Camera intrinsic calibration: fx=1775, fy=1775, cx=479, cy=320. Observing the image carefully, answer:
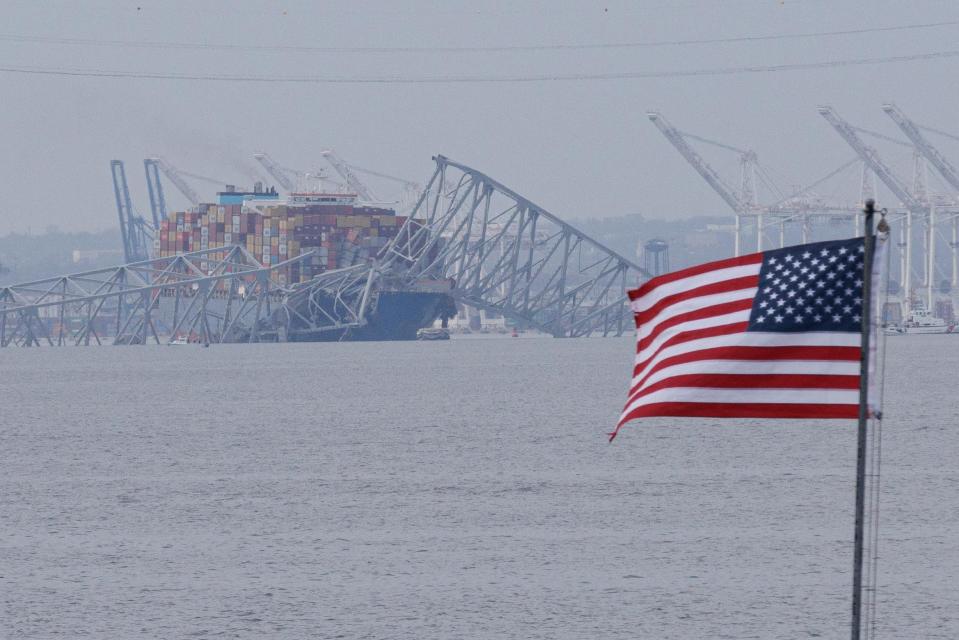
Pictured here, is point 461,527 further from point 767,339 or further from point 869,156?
point 869,156

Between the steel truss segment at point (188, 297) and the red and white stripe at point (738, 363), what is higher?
the steel truss segment at point (188, 297)

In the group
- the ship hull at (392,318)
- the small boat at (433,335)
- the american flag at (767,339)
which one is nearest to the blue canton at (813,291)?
the american flag at (767,339)

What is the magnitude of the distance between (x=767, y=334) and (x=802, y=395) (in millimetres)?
449

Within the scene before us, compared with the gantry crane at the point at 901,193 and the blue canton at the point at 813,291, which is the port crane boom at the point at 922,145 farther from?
the blue canton at the point at 813,291

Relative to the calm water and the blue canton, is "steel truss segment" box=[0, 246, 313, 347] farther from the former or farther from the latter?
the blue canton

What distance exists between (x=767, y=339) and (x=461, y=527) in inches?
674

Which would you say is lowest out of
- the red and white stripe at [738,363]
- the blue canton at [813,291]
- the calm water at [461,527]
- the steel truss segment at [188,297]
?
the calm water at [461,527]

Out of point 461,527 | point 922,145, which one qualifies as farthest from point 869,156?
point 461,527

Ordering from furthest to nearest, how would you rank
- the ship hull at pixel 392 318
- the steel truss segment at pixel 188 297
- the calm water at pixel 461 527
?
the ship hull at pixel 392 318, the steel truss segment at pixel 188 297, the calm water at pixel 461 527

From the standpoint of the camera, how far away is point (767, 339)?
10.9 metres

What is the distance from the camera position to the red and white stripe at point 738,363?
35.8ft

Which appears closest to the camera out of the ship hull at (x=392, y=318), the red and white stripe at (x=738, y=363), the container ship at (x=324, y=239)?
the red and white stripe at (x=738, y=363)

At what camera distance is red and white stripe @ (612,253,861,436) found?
1092 centimetres

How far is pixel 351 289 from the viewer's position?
543 ft
